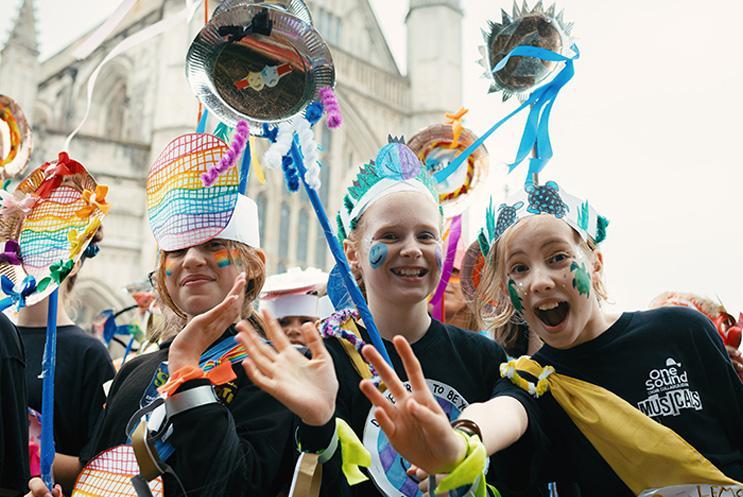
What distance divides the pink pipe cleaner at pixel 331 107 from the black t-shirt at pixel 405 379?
634 millimetres

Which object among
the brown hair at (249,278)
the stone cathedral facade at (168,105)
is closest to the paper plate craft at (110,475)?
the brown hair at (249,278)

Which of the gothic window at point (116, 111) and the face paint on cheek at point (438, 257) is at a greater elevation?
Answer: the gothic window at point (116, 111)

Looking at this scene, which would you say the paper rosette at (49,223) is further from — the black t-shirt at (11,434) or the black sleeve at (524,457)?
the black sleeve at (524,457)

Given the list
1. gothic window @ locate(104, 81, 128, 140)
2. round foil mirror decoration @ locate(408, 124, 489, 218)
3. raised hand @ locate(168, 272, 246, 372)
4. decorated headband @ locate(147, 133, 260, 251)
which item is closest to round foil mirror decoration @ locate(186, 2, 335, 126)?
decorated headband @ locate(147, 133, 260, 251)

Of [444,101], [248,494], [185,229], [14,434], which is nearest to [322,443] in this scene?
[248,494]

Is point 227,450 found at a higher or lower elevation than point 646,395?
lower

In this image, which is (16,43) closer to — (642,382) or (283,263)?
(283,263)

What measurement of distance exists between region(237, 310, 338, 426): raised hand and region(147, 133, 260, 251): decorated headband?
1.64ft

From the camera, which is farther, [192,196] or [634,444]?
[192,196]

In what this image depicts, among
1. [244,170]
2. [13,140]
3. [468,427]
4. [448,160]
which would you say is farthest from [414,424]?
[13,140]

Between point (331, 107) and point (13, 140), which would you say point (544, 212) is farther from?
point (13, 140)

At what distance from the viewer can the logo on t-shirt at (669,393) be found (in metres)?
1.80

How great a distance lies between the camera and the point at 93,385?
2.65m

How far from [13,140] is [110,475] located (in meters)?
2.05
